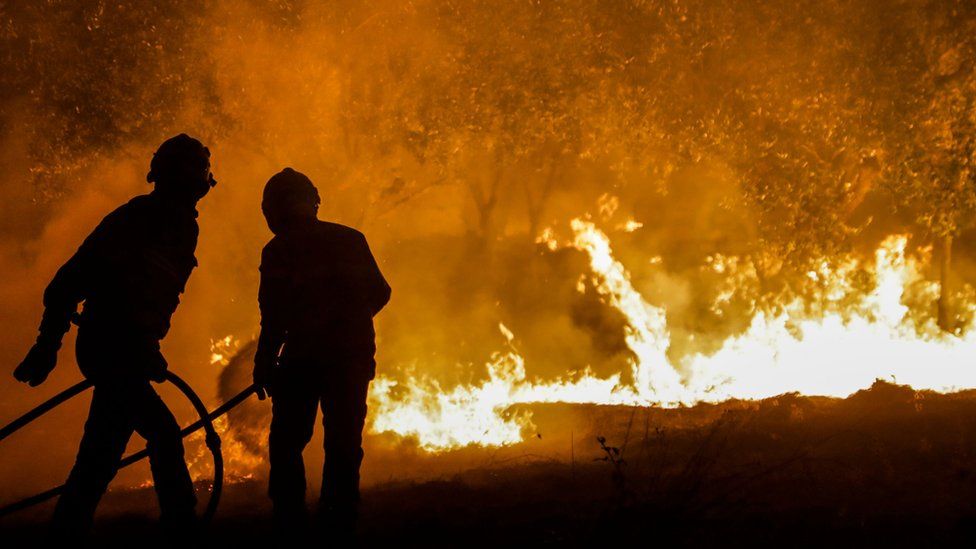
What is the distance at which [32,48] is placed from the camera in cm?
1155

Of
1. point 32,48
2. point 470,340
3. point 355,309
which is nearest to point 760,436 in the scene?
point 355,309

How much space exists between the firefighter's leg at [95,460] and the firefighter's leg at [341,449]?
1.16m

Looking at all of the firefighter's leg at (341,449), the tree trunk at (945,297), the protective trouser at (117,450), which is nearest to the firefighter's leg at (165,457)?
the protective trouser at (117,450)

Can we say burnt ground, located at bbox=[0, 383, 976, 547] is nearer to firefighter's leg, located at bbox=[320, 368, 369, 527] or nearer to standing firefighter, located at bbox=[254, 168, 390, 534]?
firefighter's leg, located at bbox=[320, 368, 369, 527]

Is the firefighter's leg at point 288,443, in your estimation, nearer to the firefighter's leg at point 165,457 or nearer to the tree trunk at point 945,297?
the firefighter's leg at point 165,457

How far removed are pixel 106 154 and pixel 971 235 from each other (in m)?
17.8

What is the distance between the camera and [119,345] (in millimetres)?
4191

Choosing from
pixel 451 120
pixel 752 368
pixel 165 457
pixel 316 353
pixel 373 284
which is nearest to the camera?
pixel 165 457

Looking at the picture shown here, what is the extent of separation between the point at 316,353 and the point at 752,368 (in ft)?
37.0

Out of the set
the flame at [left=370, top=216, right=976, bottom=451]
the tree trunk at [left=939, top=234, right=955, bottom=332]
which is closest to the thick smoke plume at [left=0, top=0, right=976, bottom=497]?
the tree trunk at [left=939, top=234, right=955, bottom=332]

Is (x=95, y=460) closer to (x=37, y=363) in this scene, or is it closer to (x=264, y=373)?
(x=37, y=363)

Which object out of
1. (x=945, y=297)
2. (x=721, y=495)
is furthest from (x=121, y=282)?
(x=945, y=297)

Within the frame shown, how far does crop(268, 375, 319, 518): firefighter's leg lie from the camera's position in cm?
450

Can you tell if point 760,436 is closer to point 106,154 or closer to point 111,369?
point 111,369
